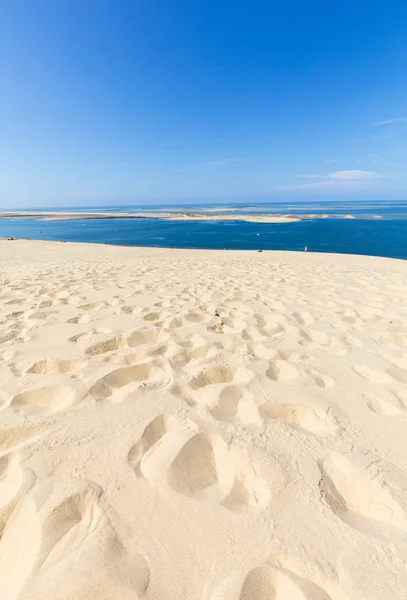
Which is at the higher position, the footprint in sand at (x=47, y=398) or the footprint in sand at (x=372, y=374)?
the footprint in sand at (x=47, y=398)

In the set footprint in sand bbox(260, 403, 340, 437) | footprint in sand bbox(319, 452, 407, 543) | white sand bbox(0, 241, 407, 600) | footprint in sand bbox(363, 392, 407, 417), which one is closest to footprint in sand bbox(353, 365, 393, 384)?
white sand bbox(0, 241, 407, 600)

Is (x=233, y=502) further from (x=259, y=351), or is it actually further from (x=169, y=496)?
(x=259, y=351)

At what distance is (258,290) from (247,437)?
3.91 meters

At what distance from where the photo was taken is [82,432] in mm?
1700

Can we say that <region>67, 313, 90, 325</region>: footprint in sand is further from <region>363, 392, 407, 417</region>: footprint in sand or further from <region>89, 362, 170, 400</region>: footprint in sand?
<region>363, 392, 407, 417</region>: footprint in sand

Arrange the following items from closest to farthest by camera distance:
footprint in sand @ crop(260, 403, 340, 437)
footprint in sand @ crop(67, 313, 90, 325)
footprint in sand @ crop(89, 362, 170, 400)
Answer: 1. footprint in sand @ crop(260, 403, 340, 437)
2. footprint in sand @ crop(89, 362, 170, 400)
3. footprint in sand @ crop(67, 313, 90, 325)

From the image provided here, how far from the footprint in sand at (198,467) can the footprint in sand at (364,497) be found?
0.34 m

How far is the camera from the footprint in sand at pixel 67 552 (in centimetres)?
100

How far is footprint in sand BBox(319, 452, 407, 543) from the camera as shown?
124 centimetres

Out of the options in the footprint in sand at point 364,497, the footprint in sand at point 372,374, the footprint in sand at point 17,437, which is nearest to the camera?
the footprint in sand at point 364,497

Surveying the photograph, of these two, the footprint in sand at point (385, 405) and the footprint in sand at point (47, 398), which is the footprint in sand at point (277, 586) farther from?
the footprint in sand at point (47, 398)

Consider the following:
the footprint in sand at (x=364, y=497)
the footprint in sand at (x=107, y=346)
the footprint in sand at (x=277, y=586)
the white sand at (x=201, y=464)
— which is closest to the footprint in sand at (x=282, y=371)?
the white sand at (x=201, y=464)

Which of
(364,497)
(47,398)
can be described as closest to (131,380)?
(47,398)

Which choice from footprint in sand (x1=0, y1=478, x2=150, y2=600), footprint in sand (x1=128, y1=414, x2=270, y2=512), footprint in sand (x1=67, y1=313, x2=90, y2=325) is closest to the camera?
footprint in sand (x1=0, y1=478, x2=150, y2=600)
